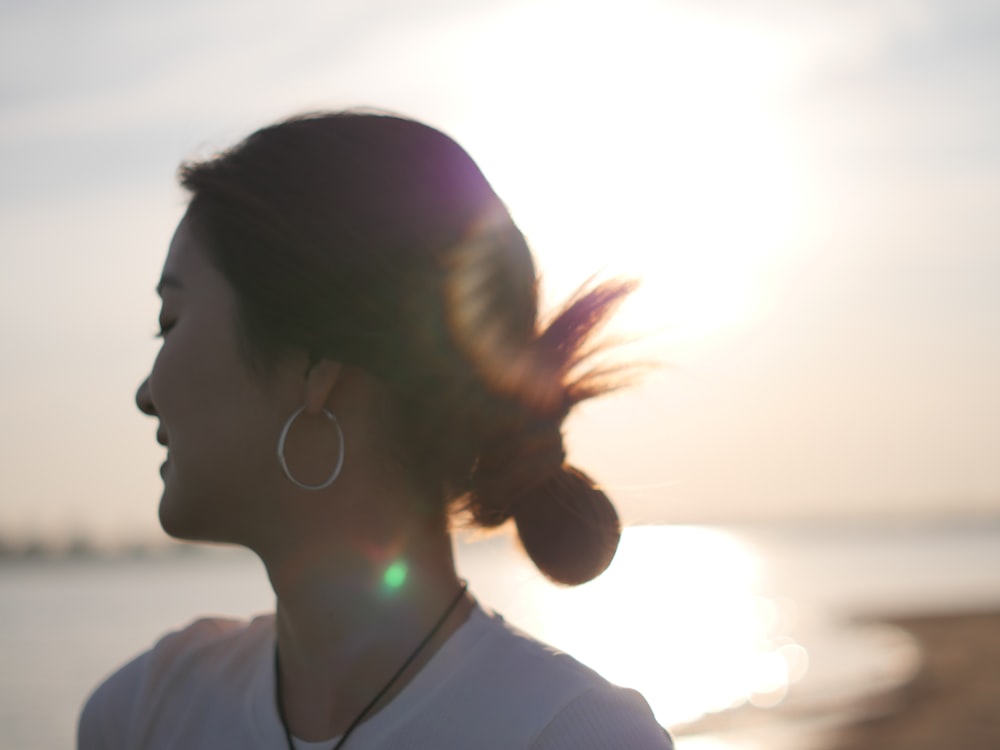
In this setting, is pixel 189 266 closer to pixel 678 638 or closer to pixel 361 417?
pixel 361 417

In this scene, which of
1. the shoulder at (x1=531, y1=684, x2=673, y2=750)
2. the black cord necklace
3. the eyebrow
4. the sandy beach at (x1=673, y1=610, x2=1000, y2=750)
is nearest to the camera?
the shoulder at (x1=531, y1=684, x2=673, y2=750)

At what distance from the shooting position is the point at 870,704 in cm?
1465

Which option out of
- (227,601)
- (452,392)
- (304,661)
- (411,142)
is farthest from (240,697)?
(227,601)

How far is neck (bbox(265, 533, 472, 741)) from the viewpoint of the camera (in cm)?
172

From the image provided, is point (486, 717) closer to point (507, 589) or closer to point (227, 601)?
point (227, 601)

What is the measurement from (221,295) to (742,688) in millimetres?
16818

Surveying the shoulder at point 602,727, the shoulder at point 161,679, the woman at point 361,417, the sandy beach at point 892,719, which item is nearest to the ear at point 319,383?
the woman at point 361,417

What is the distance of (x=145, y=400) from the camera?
1800mm

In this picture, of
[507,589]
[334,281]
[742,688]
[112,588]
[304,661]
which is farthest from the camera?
[112,588]

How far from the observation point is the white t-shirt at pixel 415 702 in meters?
1.53

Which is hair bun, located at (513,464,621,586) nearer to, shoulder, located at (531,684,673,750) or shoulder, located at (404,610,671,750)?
shoulder, located at (404,610,671,750)

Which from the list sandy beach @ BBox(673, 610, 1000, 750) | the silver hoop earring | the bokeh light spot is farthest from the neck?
sandy beach @ BBox(673, 610, 1000, 750)

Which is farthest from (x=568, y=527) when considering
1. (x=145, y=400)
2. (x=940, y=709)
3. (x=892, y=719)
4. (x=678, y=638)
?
(x=678, y=638)

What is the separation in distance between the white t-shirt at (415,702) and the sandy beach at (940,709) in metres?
10.9
